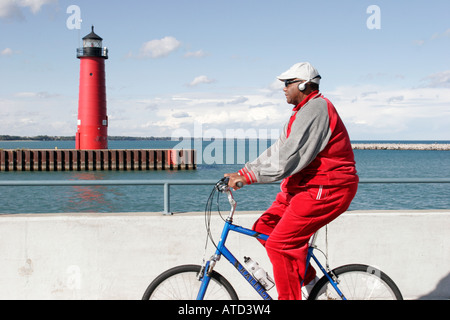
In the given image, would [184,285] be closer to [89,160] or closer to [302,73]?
[302,73]

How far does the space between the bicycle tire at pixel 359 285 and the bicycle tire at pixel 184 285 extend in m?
0.61

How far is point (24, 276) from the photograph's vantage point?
177 inches

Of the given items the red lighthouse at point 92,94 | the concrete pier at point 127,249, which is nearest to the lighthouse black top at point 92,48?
the red lighthouse at point 92,94

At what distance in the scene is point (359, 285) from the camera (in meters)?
3.61

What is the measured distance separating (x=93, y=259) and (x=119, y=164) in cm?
5075

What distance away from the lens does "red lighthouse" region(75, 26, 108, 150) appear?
4812cm

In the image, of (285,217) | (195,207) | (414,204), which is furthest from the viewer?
(414,204)

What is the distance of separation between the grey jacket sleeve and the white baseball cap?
200mm

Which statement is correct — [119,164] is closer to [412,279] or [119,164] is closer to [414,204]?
[414,204]

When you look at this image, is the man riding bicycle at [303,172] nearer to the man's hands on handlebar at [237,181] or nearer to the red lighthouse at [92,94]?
the man's hands on handlebar at [237,181]

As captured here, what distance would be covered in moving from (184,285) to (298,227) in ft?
2.86

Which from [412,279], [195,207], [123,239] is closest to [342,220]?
[412,279]

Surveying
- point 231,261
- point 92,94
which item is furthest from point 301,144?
point 92,94

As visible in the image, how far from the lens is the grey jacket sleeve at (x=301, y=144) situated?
3.02 m
